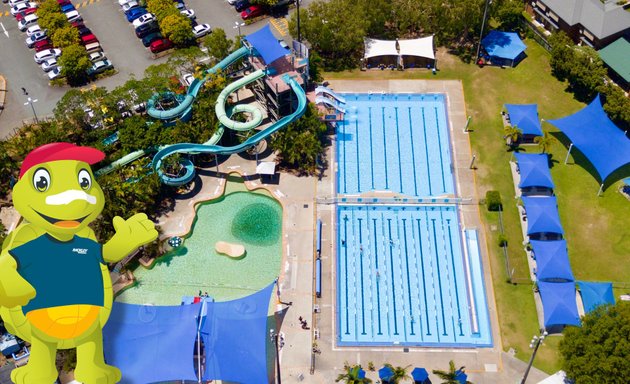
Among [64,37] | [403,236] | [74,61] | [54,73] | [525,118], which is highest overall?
[64,37]

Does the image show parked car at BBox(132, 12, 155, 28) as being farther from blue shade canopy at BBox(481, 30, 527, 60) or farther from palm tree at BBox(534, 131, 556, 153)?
palm tree at BBox(534, 131, 556, 153)

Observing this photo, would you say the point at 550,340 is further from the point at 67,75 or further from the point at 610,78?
the point at 67,75

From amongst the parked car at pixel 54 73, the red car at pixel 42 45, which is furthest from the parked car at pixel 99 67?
the red car at pixel 42 45

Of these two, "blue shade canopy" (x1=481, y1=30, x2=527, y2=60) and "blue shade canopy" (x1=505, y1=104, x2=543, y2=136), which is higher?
"blue shade canopy" (x1=481, y1=30, x2=527, y2=60)

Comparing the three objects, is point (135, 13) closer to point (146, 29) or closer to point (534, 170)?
point (146, 29)

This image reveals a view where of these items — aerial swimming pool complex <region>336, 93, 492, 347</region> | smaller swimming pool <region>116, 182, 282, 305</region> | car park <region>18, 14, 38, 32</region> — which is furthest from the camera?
car park <region>18, 14, 38, 32</region>

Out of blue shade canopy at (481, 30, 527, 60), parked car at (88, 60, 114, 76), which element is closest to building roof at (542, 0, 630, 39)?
blue shade canopy at (481, 30, 527, 60)

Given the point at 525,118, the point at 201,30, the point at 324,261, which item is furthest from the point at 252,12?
the point at 324,261
